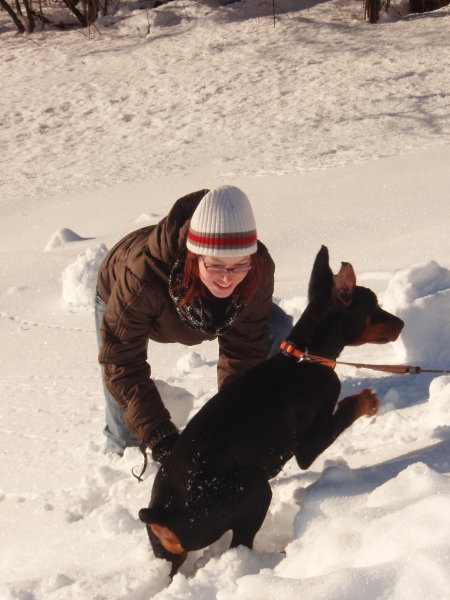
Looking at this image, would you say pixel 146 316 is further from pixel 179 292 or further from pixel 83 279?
pixel 83 279

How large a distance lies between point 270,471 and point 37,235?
465 cm

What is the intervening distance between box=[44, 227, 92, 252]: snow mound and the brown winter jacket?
325 centimetres

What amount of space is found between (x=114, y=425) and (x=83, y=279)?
6.26ft

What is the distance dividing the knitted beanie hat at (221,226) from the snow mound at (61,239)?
383 cm

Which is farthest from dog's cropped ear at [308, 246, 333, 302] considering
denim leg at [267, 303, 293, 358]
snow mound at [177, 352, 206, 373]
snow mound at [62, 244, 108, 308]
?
snow mound at [62, 244, 108, 308]

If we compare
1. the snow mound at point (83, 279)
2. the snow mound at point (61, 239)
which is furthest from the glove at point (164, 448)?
the snow mound at point (61, 239)

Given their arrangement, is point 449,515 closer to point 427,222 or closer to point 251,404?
point 251,404

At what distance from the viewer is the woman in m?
2.82

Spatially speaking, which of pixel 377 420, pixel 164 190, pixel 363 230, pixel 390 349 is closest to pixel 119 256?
pixel 377 420

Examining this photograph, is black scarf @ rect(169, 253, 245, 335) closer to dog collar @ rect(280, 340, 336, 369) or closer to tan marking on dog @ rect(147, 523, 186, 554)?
dog collar @ rect(280, 340, 336, 369)

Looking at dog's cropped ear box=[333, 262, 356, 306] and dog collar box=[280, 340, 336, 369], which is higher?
dog's cropped ear box=[333, 262, 356, 306]

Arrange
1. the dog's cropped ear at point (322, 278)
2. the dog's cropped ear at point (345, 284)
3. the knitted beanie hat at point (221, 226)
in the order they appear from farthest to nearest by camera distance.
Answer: the dog's cropped ear at point (322, 278) < the dog's cropped ear at point (345, 284) < the knitted beanie hat at point (221, 226)

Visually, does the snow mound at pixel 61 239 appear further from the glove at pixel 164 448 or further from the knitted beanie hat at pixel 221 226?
the knitted beanie hat at pixel 221 226

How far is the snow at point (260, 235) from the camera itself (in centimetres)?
255
